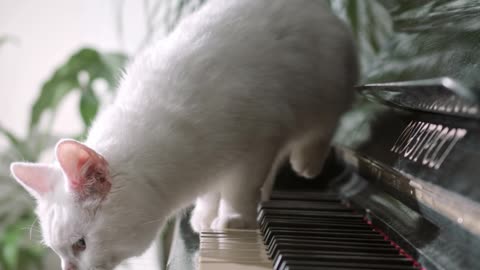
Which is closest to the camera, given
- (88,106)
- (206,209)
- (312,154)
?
(206,209)

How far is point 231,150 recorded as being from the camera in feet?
3.57

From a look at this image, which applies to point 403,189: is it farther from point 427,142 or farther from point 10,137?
point 10,137

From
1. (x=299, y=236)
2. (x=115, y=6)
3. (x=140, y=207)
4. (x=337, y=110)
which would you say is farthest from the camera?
(x=115, y=6)

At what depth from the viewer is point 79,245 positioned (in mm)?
911

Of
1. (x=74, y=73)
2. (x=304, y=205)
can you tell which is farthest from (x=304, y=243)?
(x=74, y=73)

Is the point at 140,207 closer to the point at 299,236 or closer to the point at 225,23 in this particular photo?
the point at 299,236

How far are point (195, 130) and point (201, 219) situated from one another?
0.80 feet

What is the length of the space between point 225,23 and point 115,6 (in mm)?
1460

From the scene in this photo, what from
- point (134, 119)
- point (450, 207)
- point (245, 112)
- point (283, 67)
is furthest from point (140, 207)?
point (450, 207)

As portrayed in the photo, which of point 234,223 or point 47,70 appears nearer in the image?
point 234,223

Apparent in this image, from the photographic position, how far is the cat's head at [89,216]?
0.90 metres

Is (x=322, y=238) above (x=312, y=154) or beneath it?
beneath

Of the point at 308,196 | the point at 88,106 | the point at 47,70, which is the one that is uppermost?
the point at 47,70

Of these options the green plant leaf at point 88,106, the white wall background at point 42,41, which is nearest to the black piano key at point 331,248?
the green plant leaf at point 88,106
